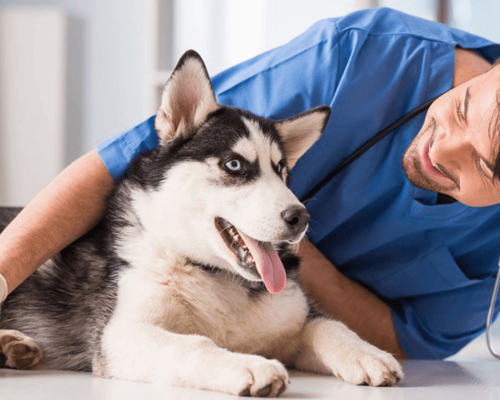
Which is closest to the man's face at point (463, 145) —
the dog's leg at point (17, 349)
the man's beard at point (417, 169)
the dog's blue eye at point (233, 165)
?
the man's beard at point (417, 169)

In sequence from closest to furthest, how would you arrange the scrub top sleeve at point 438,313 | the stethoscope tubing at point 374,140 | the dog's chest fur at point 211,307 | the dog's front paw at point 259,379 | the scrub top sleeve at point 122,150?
the dog's front paw at point 259,379 < the dog's chest fur at point 211,307 < the scrub top sleeve at point 122,150 < the stethoscope tubing at point 374,140 < the scrub top sleeve at point 438,313

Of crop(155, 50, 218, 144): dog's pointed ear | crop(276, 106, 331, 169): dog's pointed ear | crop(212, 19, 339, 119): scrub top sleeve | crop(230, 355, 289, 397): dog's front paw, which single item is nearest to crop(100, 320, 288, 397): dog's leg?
crop(230, 355, 289, 397): dog's front paw

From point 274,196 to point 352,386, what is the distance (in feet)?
1.26

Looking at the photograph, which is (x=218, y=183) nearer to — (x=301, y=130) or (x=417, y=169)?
(x=301, y=130)

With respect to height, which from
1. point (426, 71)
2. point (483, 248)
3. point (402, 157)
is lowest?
point (483, 248)

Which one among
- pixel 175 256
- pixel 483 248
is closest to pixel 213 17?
pixel 483 248

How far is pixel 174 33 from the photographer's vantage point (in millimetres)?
3152

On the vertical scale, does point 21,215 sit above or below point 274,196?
below

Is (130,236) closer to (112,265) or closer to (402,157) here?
(112,265)

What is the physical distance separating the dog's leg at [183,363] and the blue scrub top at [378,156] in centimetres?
48

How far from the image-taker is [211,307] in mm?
1393

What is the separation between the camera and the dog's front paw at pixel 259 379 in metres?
1.09

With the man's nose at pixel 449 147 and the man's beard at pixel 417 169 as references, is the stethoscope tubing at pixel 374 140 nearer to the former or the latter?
the man's beard at pixel 417 169

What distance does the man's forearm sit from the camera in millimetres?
1783
